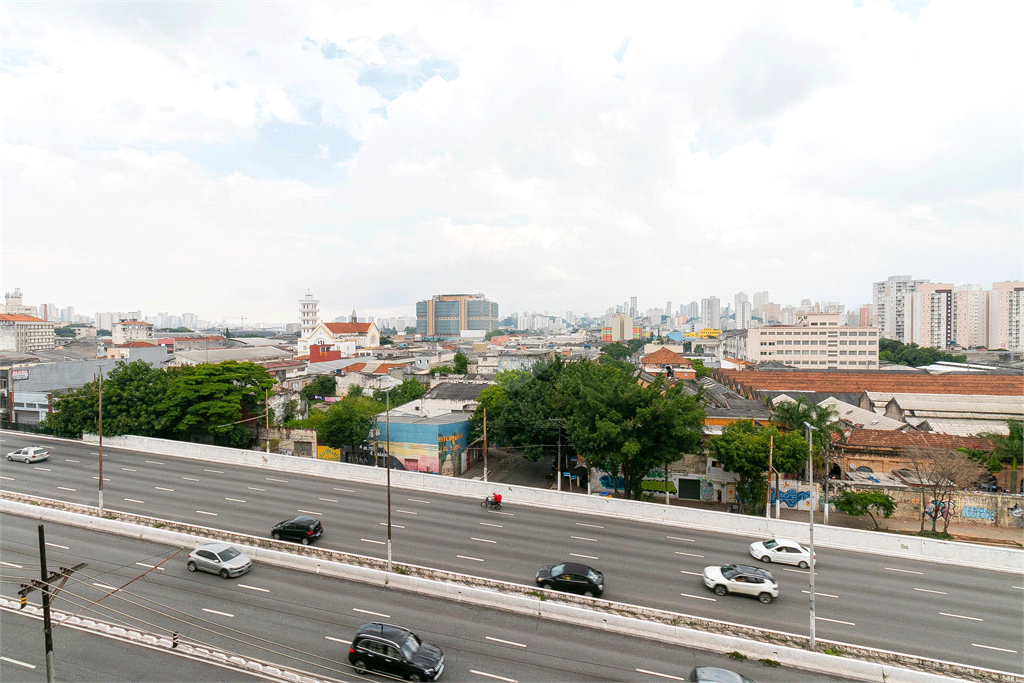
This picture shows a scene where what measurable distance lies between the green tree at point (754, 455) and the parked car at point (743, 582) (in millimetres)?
11053

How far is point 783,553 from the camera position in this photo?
22766 mm

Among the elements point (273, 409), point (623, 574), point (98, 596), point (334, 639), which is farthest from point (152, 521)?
point (273, 409)

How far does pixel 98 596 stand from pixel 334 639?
30.9 ft

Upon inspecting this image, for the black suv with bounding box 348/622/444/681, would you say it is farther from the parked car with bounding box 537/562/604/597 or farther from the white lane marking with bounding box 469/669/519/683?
the parked car with bounding box 537/562/604/597

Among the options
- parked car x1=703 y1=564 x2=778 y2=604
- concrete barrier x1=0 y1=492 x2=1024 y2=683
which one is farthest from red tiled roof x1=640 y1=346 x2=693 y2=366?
concrete barrier x1=0 y1=492 x2=1024 y2=683

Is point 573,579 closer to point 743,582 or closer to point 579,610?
point 579,610

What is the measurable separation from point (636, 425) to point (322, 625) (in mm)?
19686

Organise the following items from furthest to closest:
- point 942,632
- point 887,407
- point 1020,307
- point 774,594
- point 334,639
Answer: point 1020,307, point 887,407, point 774,594, point 942,632, point 334,639

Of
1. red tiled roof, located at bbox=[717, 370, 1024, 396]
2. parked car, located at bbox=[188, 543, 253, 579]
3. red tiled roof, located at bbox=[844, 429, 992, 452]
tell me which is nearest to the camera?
parked car, located at bbox=[188, 543, 253, 579]

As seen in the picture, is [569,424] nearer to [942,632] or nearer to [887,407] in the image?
[942,632]

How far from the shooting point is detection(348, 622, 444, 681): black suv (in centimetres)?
1390

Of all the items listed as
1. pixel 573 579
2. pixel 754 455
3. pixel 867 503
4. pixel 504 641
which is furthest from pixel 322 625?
pixel 867 503

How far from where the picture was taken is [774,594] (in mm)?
19156

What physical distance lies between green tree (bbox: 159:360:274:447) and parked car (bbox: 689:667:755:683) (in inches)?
1541
